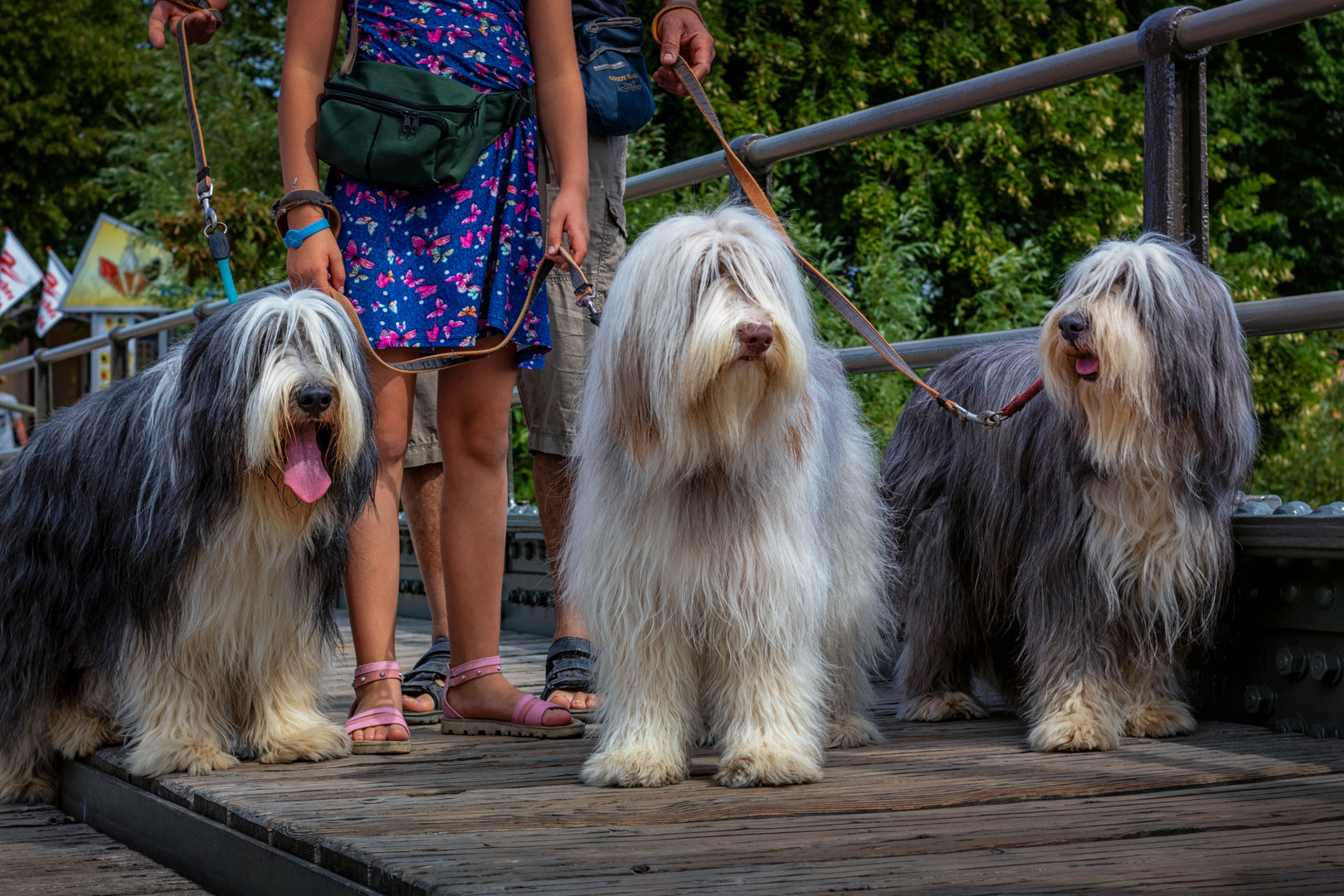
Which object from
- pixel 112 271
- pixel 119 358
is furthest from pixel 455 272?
pixel 112 271

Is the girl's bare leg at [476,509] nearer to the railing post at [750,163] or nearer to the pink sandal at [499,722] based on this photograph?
the pink sandal at [499,722]

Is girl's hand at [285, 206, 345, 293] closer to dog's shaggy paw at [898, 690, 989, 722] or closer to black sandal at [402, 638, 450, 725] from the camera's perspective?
black sandal at [402, 638, 450, 725]

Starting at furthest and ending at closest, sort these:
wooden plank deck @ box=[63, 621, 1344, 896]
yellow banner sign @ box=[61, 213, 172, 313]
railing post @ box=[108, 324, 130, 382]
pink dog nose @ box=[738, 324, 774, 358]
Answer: yellow banner sign @ box=[61, 213, 172, 313] → railing post @ box=[108, 324, 130, 382] → pink dog nose @ box=[738, 324, 774, 358] → wooden plank deck @ box=[63, 621, 1344, 896]

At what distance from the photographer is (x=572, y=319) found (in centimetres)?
430

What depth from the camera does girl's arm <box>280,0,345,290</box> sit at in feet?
11.0

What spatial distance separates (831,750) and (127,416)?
1849mm

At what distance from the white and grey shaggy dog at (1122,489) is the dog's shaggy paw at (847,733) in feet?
1.25

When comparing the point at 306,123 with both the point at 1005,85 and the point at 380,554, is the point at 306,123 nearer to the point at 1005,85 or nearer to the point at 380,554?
the point at 380,554

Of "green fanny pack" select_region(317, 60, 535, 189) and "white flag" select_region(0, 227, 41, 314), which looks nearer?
"green fanny pack" select_region(317, 60, 535, 189)

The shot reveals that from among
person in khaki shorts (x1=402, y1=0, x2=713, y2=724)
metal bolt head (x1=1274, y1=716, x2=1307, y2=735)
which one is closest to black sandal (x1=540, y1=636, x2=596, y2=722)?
person in khaki shorts (x1=402, y1=0, x2=713, y2=724)

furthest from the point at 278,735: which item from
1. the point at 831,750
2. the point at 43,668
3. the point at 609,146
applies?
the point at 609,146

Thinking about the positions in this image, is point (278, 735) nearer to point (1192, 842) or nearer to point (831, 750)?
point (831, 750)

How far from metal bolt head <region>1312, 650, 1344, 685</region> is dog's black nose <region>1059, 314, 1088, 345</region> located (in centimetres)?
90

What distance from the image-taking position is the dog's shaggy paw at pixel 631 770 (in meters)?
2.81
